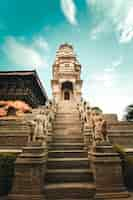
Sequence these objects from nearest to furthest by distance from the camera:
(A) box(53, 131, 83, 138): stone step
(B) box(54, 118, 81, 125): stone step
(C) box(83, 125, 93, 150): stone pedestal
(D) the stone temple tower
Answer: (C) box(83, 125, 93, 150): stone pedestal → (A) box(53, 131, 83, 138): stone step → (B) box(54, 118, 81, 125): stone step → (D) the stone temple tower

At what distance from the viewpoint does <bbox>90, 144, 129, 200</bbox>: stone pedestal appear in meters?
5.28

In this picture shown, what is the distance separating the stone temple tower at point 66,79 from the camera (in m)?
25.0

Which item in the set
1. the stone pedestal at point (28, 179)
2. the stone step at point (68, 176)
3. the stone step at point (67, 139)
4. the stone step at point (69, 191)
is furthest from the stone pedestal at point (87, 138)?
the stone pedestal at point (28, 179)

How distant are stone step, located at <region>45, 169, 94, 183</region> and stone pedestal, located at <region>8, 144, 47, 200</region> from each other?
77 centimetres

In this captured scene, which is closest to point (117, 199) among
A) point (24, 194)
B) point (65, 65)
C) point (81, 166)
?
point (81, 166)

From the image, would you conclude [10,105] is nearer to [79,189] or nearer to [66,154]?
[66,154]

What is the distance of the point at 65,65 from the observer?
1059 inches

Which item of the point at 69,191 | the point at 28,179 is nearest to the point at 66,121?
the point at 69,191

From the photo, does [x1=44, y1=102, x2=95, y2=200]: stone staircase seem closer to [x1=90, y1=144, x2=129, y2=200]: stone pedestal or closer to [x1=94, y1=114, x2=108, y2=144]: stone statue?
[x1=90, y1=144, x2=129, y2=200]: stone pedestal

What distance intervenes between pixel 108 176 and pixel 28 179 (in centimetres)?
294

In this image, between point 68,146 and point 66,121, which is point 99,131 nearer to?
point 68,146

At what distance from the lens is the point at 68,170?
21.2ft

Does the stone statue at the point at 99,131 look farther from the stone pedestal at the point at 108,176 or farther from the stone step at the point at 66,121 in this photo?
the stone step at the point at 66,121

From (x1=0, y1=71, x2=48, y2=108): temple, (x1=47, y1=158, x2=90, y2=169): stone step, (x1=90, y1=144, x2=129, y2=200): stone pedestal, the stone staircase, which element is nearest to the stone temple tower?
(x1=0, y1=71, x2=48, y2=108): temple
